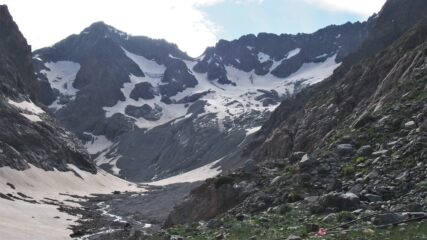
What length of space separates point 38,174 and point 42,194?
1685 centimetres

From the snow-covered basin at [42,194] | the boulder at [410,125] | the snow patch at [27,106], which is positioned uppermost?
the snow patch at [27,106]

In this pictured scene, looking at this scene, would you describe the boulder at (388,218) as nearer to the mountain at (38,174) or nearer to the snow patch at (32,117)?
the mountain at (38,174)

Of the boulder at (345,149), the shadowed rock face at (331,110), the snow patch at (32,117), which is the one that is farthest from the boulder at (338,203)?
the snow patch at (32,117)

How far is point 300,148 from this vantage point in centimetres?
8294

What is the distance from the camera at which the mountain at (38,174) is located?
3029 inches

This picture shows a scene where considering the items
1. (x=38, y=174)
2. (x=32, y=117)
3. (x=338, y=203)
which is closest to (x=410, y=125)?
(x=338, y=203)

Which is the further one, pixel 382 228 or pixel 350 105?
pixel 350 105

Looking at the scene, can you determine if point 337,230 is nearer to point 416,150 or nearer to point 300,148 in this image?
point 416,150

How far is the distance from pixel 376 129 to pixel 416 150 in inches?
314

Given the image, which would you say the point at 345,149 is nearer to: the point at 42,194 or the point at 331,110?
the point at 331,110

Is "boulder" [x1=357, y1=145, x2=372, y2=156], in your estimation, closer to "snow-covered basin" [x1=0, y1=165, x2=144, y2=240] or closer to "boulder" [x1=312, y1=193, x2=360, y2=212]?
"boulder" [x1=312, y1=193, x2=360, y2=212]

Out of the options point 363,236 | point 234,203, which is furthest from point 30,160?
point 363,236

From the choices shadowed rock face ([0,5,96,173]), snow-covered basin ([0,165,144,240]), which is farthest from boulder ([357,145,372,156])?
shadowed rock face ([0,5,96,173])

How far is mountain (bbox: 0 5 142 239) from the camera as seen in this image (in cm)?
7694
